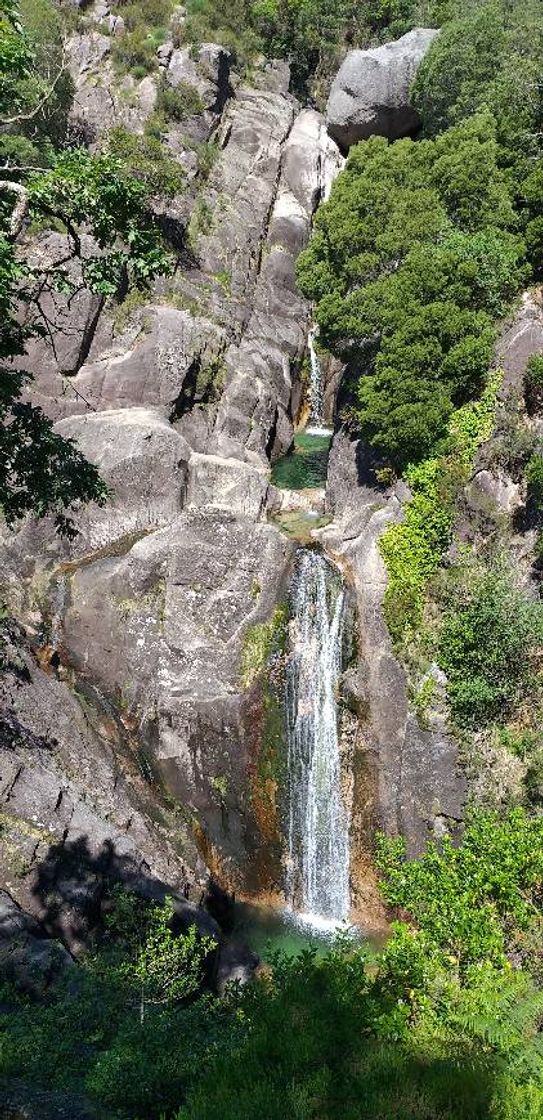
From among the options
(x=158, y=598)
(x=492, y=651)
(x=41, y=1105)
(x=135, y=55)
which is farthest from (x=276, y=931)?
(x=135, y=55)

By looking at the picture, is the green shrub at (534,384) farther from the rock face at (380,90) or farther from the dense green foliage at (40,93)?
the rock face at (380,90)

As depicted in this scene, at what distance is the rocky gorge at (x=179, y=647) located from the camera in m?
14.4

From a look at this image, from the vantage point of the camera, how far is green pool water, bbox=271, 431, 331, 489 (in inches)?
1043

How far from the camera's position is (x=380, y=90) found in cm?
3075

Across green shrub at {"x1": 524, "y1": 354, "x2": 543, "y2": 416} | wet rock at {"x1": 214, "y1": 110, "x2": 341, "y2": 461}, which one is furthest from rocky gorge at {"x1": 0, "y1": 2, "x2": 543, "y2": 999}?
green shrub at {"x1": 524, "y1": 354, "x2": 543, "y2": 416}

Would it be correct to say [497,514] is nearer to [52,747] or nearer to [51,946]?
[52,747]

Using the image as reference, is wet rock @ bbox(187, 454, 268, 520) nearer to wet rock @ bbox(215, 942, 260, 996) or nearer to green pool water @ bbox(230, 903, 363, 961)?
green pool water @ bbox(230, 903, 363, 961)

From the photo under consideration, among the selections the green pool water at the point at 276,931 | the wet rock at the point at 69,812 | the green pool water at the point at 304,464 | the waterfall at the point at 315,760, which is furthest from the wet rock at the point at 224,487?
the green pool water at the point at 276,931

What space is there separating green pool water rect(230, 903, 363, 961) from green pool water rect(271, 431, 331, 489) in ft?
47.9

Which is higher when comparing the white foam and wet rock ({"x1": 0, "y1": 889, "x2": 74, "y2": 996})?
the white foam

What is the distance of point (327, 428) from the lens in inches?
1225

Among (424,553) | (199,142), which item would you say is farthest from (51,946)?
(199,142)

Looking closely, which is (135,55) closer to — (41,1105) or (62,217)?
(62,217)

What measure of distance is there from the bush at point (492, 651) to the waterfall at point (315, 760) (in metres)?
3.04
